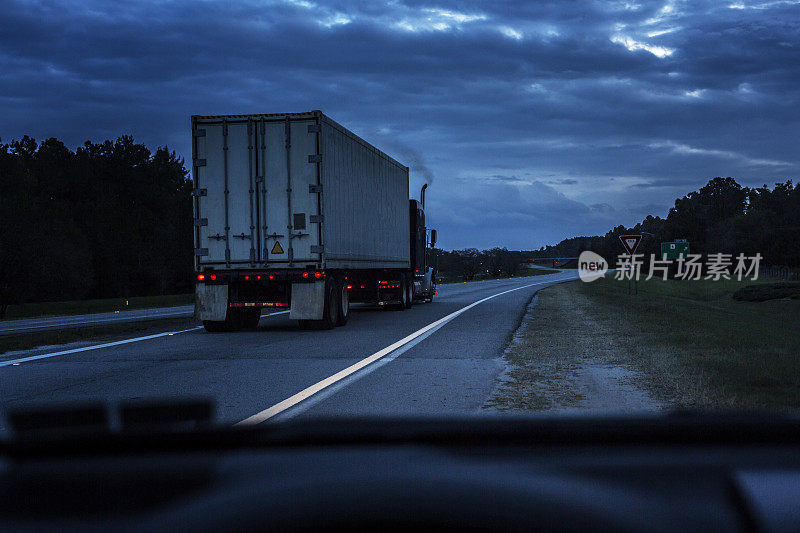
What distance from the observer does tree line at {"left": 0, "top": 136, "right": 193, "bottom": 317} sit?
47.8 metres

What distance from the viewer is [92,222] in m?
70.2

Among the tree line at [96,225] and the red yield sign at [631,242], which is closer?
the red yield sign at [631,242]

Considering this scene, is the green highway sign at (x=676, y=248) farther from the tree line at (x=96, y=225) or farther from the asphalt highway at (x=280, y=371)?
the asphalt highway at (x=280, y=371)

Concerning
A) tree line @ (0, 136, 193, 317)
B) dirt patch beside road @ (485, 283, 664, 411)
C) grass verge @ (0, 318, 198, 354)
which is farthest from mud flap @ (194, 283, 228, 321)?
tree line @ (0, 136, 193, 317)

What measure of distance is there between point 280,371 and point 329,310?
22.2 feet

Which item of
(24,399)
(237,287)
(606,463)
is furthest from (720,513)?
(237,287)

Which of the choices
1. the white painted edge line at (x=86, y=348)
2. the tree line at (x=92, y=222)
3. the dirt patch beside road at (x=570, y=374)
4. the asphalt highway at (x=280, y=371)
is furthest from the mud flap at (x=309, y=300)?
the tree line at (x=92, y=222)

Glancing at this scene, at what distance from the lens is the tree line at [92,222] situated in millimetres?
47750

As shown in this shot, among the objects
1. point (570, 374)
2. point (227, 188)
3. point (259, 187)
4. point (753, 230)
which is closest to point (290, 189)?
point (259, 187)

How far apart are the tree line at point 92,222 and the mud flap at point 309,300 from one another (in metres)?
30.8

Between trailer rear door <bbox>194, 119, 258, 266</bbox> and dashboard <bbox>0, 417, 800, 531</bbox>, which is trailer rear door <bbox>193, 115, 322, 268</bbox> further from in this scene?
dashboard <bbox>0, 417, 800, 531</bbox>

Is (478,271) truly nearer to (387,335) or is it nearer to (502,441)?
(387,335)

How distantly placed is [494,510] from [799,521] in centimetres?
57

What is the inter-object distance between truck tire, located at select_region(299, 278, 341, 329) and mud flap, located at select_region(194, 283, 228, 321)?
6.16 ft
